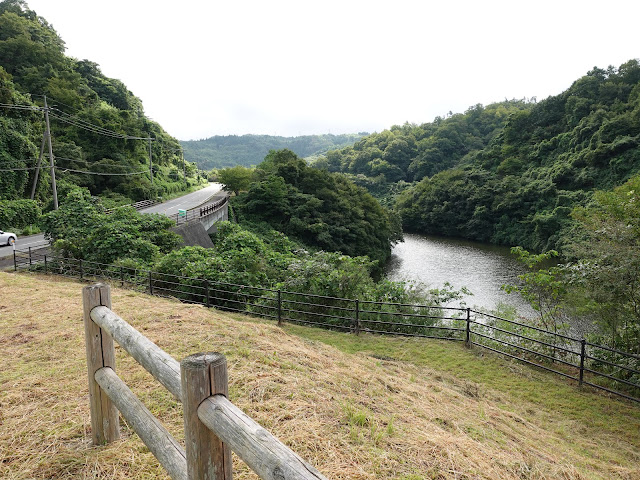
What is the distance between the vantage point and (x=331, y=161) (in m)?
97.9

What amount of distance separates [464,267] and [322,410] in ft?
103

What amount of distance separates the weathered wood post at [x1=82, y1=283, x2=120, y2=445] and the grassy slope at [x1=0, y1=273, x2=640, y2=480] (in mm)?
238

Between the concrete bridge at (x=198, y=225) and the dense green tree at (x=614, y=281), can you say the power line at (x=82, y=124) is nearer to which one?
the concrete bridge at (x=198, y=225)

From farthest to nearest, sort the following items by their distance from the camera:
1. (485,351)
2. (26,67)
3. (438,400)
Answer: (26,67) < (485,351) < (438,400)

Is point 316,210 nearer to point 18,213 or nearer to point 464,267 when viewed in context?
point 464,267

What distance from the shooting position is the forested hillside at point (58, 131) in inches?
969

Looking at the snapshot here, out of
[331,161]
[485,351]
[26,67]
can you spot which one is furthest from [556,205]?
[331,161]

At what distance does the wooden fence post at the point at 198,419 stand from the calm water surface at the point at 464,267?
60.8ft

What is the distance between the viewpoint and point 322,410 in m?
3.62

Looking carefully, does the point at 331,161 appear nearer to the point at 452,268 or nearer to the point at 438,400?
the point at 452,268

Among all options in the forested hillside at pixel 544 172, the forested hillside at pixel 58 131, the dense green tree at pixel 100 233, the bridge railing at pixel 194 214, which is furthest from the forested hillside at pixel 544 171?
the forested hillside at pixel 58 131

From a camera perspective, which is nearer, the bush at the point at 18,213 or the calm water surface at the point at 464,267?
the bush at the point at 18,213

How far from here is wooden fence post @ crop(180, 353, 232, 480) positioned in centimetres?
152

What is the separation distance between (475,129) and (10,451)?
98315 mm
